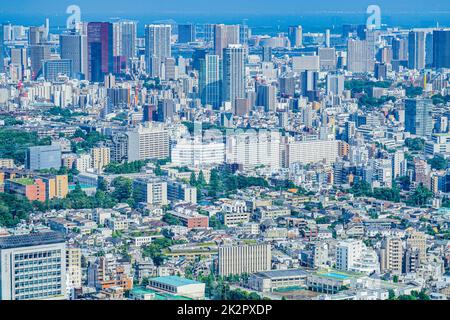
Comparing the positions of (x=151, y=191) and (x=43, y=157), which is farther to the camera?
(x=43, y=157)

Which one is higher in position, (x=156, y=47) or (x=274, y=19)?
(x=274, y=19)

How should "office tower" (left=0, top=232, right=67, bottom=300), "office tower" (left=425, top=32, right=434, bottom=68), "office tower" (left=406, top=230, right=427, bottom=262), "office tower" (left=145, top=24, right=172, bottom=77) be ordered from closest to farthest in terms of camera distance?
"office tower" (left=0, top=232, right=67, bottom=300) < "office tower" (left=406, top=230, right=427, bottom=262) < "office tower" (left=145, top=24, right=172, bottom=77) < "office tower" (left=425, top=32, right=434, bottom=68)

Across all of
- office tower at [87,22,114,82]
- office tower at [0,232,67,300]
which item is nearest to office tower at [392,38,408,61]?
office tower at [87,22,114,82]

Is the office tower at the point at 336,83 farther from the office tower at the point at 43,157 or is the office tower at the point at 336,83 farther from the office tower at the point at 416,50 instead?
the office tower at the point at 43,157

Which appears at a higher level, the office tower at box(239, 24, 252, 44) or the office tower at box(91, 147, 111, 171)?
the office tower at box(239, 24, 252, 44)

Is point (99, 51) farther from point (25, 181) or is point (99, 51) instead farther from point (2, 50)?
point (25, 181)

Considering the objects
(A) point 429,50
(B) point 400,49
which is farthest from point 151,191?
(A) point 429,50

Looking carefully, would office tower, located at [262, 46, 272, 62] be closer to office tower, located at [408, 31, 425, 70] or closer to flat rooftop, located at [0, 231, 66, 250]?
office tower, located at [408, 31, 425, 70]
